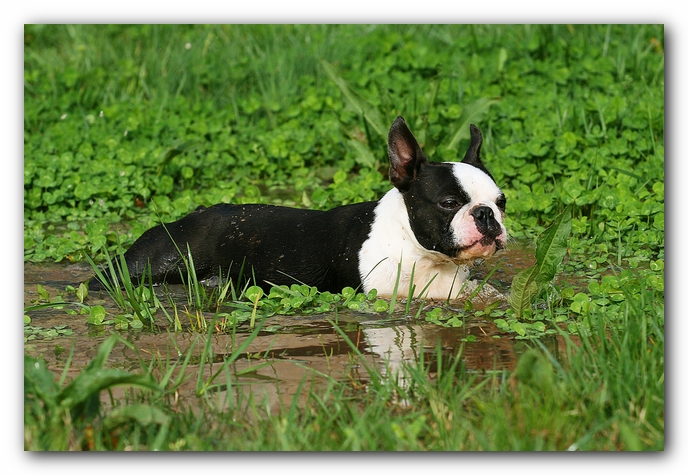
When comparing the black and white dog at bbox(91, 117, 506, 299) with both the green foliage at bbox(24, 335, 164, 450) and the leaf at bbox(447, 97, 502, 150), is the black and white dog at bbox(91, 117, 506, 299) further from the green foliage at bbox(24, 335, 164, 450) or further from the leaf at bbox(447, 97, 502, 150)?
the green foliage at bbox(24, 335, 164, 450)

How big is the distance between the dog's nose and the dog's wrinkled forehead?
150 millimetres

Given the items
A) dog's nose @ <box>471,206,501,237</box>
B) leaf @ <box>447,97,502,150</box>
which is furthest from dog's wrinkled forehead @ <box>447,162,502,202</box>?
leaf @ <box>447,97,502,150</box>

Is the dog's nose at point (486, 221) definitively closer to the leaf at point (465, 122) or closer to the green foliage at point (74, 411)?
the green foliage at point (74, 411)

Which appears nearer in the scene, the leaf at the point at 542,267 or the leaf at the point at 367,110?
the leaf at the point at 542,267

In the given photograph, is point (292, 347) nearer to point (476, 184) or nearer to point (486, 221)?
point (486, 221)

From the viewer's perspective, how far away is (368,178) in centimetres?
755

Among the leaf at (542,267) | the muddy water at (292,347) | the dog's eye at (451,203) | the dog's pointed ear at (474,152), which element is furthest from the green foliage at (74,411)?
the dog's pointed ear at (474,152)

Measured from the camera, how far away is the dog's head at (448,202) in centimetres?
535

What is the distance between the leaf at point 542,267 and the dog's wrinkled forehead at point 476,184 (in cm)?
52
